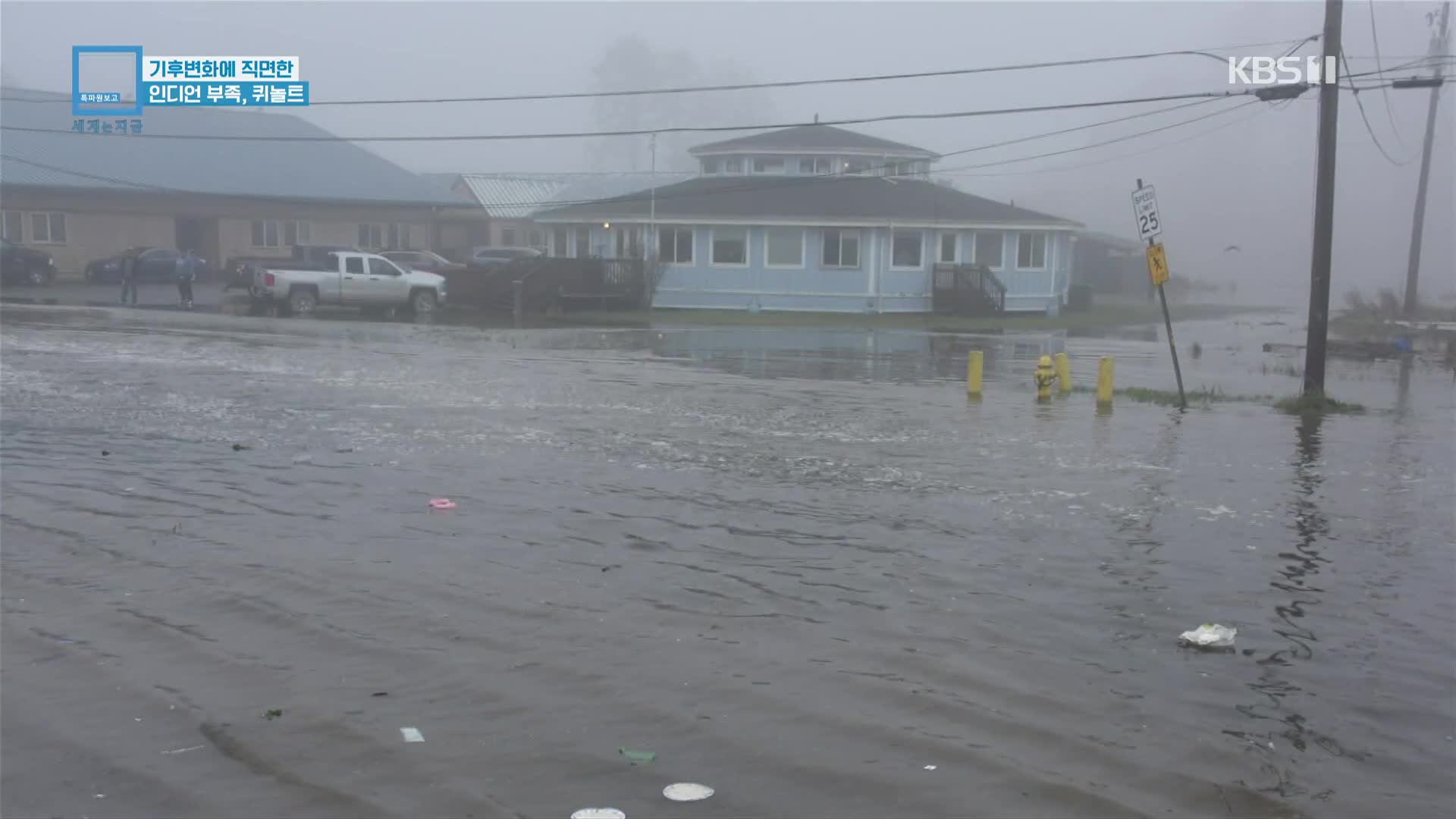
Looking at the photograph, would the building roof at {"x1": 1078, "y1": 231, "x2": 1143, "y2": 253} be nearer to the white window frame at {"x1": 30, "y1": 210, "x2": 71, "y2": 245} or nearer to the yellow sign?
the white window frame at {"x1": 30, "y1": 210, "x2": 71, "y2": 245}

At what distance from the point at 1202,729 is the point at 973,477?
684cm

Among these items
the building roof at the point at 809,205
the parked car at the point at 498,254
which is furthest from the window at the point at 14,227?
the building roof at the point at 809,205

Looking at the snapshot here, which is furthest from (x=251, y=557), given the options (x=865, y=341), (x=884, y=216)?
(x=884, y=216)

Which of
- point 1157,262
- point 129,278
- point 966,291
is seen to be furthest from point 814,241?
point 1157,262

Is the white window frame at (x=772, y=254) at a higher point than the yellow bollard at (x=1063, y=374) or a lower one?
higher

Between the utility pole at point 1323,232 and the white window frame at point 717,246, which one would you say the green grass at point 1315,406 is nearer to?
the utility pole at point 1323,232

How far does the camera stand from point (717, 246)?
4775cm

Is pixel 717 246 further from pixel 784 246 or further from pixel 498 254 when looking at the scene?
pixel 498 254

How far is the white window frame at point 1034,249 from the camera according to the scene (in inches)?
1935

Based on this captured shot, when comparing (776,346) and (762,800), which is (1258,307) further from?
(762,800)

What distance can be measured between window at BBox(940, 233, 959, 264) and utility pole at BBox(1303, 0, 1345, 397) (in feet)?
88.0

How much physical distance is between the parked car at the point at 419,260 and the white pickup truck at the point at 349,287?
Result: 844 cm

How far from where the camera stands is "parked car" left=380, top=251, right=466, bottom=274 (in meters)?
49.1

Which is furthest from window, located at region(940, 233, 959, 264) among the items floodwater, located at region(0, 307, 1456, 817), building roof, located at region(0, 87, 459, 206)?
floodwater, located at region(0, 307, 1456, 817)
